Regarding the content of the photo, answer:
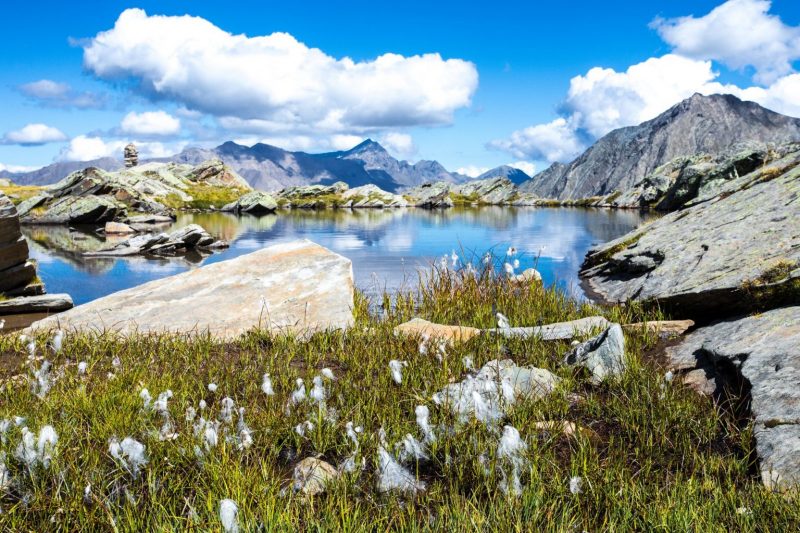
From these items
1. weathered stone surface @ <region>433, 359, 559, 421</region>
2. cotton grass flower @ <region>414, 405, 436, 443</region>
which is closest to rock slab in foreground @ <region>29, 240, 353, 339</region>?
weathered stone surface @ <region>433, 359, 559, 421</region>

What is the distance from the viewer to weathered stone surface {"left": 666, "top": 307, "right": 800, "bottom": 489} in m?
4.75

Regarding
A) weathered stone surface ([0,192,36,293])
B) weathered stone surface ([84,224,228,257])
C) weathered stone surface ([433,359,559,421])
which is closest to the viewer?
weathered stone surface ([433,359,559,421])

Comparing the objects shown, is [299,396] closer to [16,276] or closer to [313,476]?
[313,476]

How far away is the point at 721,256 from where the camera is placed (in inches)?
420

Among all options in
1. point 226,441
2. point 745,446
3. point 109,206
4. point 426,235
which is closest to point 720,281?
point 745,446

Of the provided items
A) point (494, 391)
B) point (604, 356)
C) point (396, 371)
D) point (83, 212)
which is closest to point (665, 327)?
point (604, 356)

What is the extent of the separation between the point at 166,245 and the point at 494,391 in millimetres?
36415

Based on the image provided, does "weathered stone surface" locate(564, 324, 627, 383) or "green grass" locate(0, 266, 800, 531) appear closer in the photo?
"green grass" locate(0, 266, 800, 531)

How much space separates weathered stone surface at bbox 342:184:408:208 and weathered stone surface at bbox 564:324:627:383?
130 meters

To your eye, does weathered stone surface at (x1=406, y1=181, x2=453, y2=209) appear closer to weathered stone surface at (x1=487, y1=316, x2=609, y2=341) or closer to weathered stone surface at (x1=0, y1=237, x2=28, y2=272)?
weathered stone surface at (x1=0, y1=237, x2=28, y2=272)

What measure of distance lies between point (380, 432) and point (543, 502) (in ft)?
4.89

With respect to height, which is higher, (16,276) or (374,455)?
(374,455)

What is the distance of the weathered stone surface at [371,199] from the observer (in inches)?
5438

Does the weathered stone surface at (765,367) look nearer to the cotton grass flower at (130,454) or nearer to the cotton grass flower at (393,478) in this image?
the cotton grass flower at (393,478)
